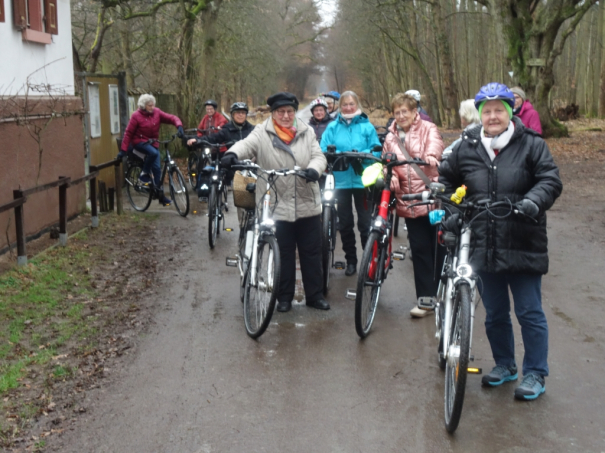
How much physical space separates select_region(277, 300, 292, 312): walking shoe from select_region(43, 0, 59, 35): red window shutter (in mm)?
6361

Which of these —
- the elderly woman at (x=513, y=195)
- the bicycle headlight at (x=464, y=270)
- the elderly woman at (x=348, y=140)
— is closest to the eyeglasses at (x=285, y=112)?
the elderly woman at (x=348, y=140)

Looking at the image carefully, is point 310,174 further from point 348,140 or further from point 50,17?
point 50,17

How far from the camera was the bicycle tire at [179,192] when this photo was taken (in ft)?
41.9

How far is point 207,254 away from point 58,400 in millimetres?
4983

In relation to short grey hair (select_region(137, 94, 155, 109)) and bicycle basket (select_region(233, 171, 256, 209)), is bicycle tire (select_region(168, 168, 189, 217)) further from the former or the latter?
bicycle basket (select_region(233, 171, 256, 209))

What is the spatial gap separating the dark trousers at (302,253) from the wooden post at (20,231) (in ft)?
10.2

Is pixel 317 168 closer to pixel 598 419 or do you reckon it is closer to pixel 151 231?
pixel 598 419

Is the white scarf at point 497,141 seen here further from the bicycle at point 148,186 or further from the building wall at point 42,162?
the bicycle at point 148,186

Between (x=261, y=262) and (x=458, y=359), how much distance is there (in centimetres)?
240

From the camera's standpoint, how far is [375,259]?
6461 mm

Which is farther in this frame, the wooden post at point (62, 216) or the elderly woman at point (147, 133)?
the elderly woman at point (147, 133)

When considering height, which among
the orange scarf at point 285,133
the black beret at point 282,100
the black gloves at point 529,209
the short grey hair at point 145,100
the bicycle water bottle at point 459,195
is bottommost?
the black gloves at point 529,209

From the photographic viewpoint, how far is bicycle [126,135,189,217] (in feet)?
42.1

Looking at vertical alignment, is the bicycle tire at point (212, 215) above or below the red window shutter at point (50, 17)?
below
